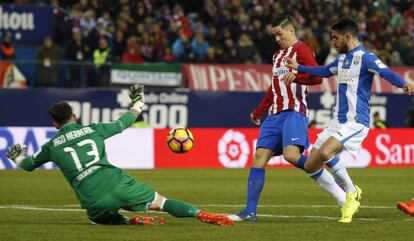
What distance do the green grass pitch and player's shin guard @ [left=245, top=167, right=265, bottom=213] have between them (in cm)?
22

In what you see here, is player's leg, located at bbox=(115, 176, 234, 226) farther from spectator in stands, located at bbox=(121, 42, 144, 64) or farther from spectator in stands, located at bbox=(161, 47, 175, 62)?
spectator in stands, located at bbox=(161, 47, 175, 62)

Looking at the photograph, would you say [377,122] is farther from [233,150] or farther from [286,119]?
[286,119]

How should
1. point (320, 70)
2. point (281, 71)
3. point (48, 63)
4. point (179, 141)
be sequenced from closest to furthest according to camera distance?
1. point (320, 70)
2. point (281, 71)
3. point (179, 141)
4. point (48, 63)

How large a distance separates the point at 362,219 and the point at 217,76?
657 inches

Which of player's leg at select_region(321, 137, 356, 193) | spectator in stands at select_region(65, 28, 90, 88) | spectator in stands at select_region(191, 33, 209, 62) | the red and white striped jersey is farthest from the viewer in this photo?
spectator in stands at select_region(191, 33, 209, 62)

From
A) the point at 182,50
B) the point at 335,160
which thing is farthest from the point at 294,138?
the point at 182,50

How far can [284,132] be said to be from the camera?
13859 millimetres

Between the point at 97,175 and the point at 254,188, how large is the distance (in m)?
2.31

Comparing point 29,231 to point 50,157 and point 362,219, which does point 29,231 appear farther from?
point 362,219

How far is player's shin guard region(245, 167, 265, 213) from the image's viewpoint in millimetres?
13609

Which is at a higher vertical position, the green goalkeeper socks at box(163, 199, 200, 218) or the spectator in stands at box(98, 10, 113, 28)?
the spectator in stands at box(98, 10, 113, 28)

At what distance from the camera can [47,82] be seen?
2809 centimetres

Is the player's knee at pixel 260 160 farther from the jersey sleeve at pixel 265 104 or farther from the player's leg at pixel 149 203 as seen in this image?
the player's leg at pixel 149 203

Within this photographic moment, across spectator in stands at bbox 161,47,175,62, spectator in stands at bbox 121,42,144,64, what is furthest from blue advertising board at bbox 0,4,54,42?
spectator in stands at bbox 161,47,175,62
